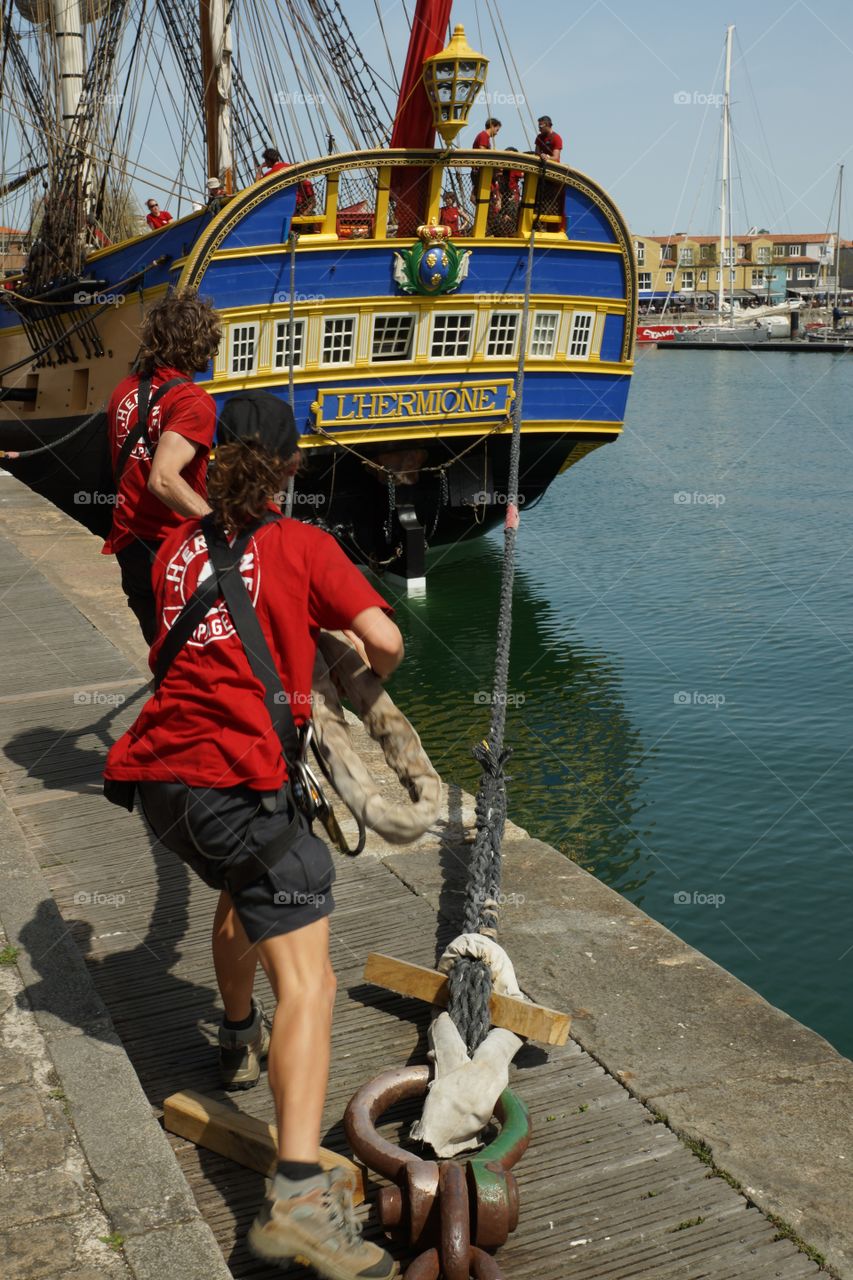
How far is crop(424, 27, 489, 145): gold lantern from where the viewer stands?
14.9 meters

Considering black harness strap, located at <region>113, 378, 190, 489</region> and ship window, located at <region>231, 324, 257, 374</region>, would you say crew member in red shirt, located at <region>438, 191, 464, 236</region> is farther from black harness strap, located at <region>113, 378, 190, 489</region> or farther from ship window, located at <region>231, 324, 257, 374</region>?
black harness strap, located at <region>113, 378, 190, 489</region>

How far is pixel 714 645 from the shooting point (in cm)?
1479

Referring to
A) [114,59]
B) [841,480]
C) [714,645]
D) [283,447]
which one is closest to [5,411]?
[114,59]

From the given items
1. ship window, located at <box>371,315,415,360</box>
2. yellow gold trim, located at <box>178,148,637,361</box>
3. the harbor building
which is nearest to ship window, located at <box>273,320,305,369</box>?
ship window, located at <box>371,315,415,360</box>

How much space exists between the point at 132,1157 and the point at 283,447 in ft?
5.23

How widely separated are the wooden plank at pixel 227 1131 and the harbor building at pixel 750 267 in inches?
4227

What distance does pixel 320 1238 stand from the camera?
8.59 feet

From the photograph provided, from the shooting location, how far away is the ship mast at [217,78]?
Answer: 1922cm

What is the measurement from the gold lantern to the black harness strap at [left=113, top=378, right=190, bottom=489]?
11.5 m

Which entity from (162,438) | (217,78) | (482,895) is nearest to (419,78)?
(217,78)

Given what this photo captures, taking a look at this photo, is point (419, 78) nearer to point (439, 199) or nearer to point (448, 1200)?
point (439, 199)

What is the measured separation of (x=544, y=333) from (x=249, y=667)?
15.1 metres

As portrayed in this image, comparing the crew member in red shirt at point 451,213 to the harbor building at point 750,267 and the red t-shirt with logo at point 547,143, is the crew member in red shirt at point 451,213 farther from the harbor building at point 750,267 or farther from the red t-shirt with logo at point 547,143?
the harbor building at point 750,267

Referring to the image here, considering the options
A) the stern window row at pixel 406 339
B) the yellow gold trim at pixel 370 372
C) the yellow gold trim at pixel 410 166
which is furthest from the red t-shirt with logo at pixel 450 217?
the yellow gold trim at pixel 370 372
